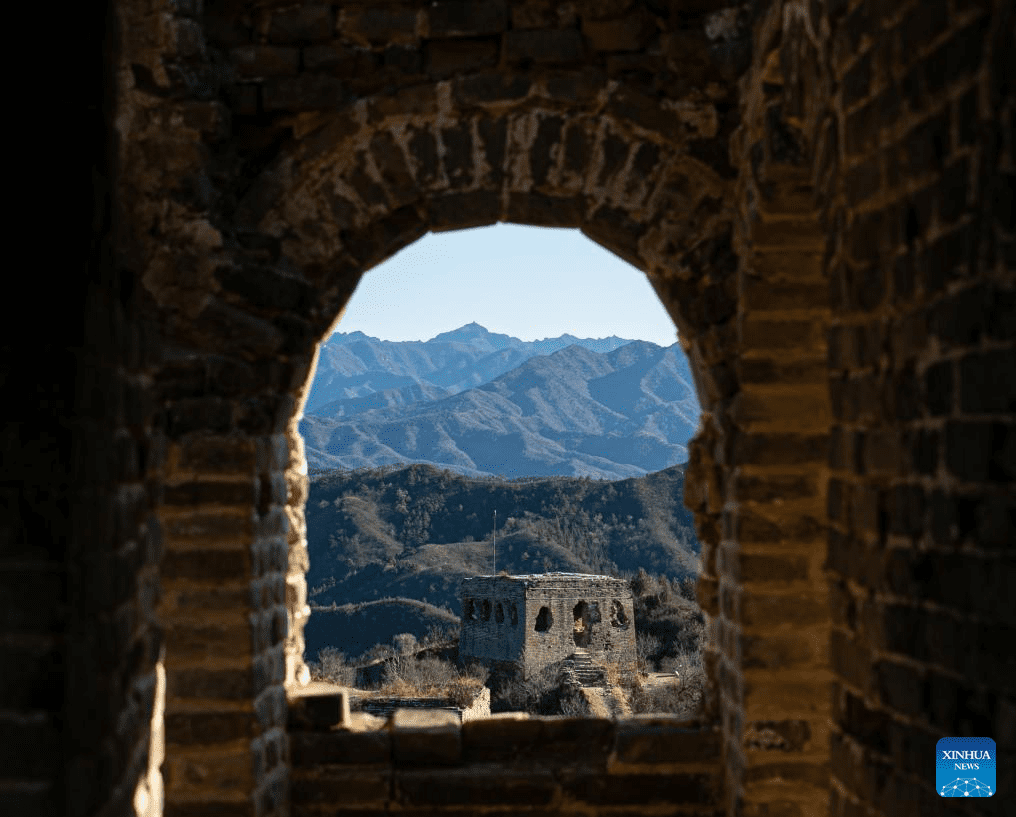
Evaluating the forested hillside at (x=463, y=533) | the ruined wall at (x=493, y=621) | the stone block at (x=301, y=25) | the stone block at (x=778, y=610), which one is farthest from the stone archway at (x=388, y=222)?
the forested hillside at (x=463, y=533)

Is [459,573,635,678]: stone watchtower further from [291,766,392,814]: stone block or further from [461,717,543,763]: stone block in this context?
[291,766,392,814]: stone block

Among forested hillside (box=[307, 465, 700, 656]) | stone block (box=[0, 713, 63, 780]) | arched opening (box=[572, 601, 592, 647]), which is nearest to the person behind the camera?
stone block (box=[0, 713, 63, 780])

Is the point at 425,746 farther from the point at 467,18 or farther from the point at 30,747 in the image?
the point at 467,18

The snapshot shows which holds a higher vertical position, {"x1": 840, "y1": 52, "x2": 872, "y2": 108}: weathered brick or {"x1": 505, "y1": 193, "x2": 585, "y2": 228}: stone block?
{"x1": 505, "y1": 193, "x2": 585, "y2": 228}: stone block

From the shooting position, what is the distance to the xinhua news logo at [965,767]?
196cm

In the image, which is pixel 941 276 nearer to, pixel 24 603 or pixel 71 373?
pixel 71 373

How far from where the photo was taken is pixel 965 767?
2.08 meters

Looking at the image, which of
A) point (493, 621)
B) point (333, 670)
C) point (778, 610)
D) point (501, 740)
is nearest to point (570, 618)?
point (493, 621)

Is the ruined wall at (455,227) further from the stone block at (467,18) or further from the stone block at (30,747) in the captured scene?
the stone block at (30,747)

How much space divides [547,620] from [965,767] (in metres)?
29.6

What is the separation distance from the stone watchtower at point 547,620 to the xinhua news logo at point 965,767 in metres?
28.3

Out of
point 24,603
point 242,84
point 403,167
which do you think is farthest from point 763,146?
point 24,603

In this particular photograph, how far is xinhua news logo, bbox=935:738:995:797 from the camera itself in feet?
6.43

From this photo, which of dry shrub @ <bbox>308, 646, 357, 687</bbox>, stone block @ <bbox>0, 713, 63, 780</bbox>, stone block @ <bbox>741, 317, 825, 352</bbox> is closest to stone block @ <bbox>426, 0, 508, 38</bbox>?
stone block @ <bbox>741, 317, 825, 352</bbox>
